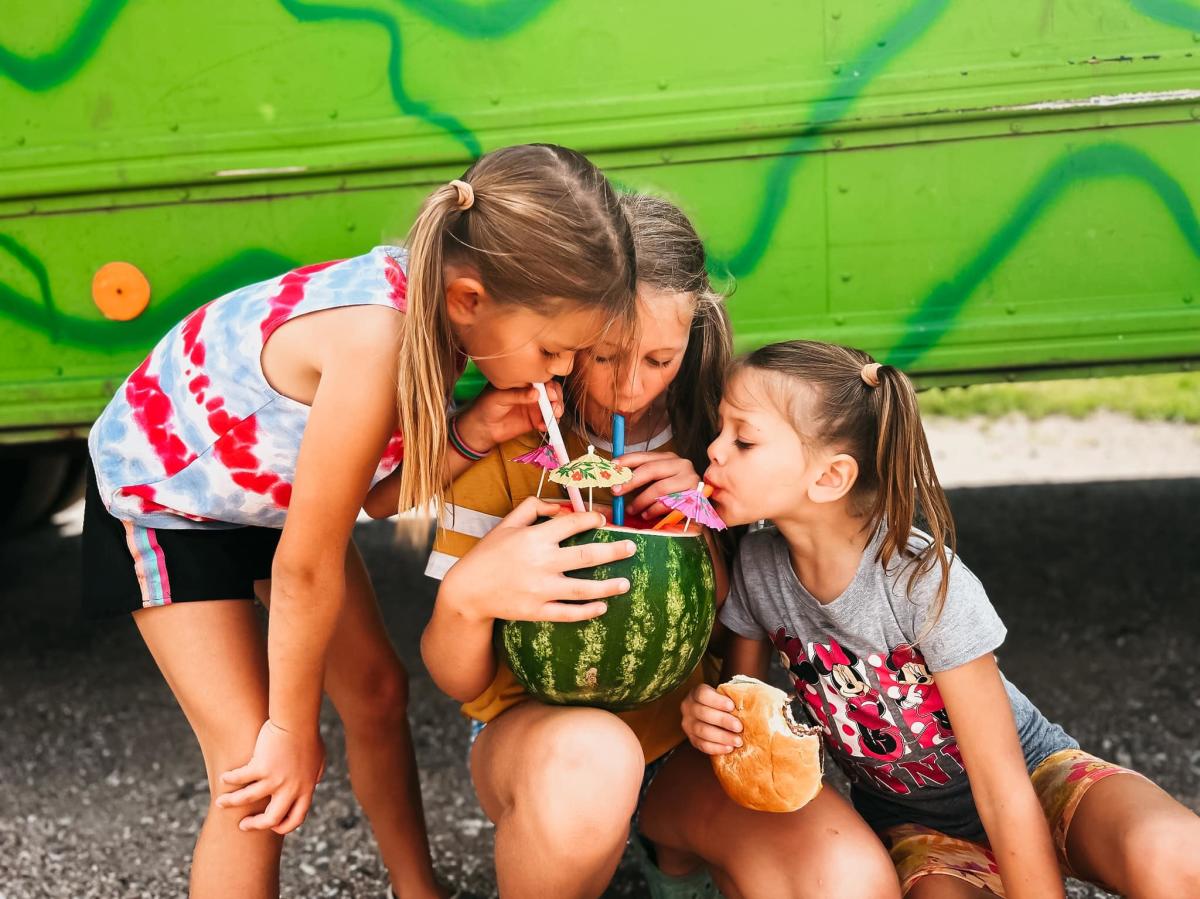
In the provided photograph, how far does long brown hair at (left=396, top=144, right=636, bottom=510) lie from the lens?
5.61ft

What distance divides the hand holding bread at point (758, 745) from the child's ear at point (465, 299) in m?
0.68

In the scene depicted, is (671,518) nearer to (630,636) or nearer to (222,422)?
(630,636)

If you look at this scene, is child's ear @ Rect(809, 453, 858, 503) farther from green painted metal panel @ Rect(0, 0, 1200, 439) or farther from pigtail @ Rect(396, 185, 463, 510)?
green painted metal panel @ Rect(0, 0, 1200, 439)

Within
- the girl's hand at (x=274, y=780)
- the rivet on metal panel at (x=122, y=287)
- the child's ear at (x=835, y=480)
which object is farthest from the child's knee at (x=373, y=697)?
the rivet on metal panel at (x=122, y=287)

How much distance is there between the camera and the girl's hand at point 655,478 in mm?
1868

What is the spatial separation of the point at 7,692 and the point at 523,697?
2.11m

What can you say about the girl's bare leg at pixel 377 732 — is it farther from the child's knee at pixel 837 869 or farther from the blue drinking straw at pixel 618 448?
the child's knee at pixel 837 869

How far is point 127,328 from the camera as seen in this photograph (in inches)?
105

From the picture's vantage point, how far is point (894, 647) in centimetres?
184

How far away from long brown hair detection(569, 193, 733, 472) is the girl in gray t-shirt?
131mm

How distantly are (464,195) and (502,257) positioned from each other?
11cm

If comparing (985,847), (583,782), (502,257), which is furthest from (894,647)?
(502,257)

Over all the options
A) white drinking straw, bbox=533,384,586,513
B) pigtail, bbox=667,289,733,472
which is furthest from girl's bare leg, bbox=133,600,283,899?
pigtail, bbox=667,289,733,472

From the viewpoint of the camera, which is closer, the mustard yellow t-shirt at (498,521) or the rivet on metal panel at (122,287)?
the mustard yellow t-shirt at (498,521)
